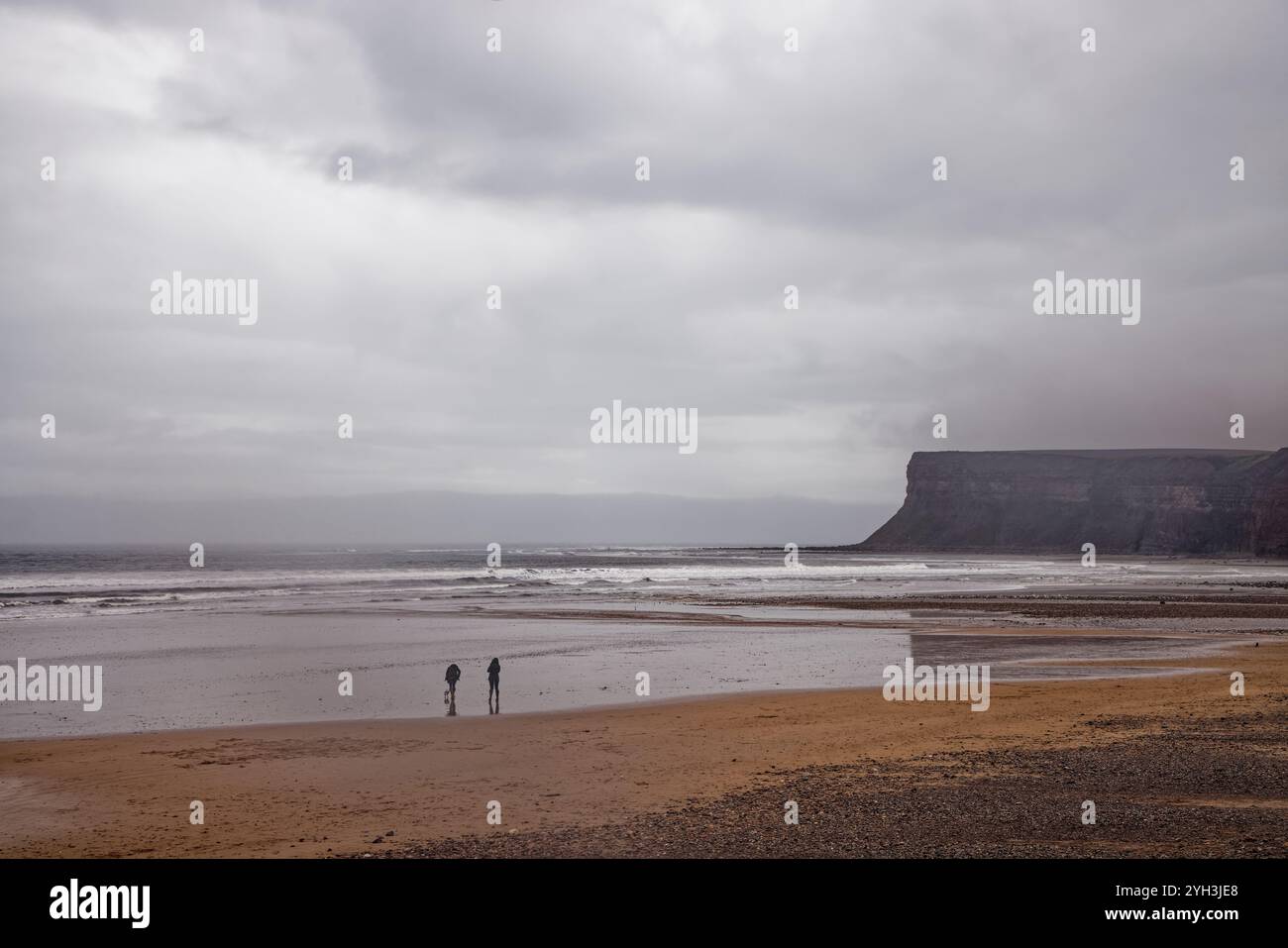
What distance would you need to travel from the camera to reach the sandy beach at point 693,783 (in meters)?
9.32

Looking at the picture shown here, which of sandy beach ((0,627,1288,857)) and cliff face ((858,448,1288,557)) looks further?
cliff face ((858,448,1288,557))

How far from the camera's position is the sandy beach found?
9320 millimetres

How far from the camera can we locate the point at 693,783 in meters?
12.1

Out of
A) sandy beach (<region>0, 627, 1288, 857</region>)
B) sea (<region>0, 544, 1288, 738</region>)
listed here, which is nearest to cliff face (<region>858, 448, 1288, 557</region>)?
sea (<region>0, 544, 1288, 738</region>)

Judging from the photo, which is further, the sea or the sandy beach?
the sea

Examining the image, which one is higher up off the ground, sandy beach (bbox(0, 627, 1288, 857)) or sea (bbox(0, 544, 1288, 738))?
sandy beach (bbox(0, 627, 1288, 857))

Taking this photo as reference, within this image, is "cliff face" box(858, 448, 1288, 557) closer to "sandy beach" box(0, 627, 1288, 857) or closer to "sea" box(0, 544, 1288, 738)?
"sea" box(0, 544, 1288, 738)

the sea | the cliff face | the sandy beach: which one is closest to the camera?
the sandy beach

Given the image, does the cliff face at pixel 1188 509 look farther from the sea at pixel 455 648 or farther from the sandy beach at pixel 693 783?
the sandy beach at pixel 693 783

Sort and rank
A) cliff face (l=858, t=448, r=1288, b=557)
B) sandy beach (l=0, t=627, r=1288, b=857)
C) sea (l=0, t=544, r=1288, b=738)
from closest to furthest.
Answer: sandy beach (l=0, t=627, r=1288, b=857) < sea (l=0, t=544, r=1288, b=738) < cliff face (l=858, t=448, r=1288, b=557)

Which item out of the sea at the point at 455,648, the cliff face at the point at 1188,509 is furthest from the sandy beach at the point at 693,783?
the cliff face at the point at 1188,509

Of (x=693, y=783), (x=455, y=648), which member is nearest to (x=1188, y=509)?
(x=455, y=648)

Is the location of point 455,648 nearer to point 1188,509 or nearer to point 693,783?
point 693,783
